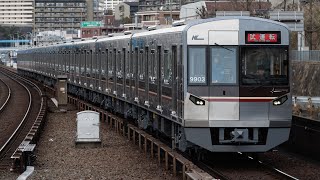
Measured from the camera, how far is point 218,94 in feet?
44.7

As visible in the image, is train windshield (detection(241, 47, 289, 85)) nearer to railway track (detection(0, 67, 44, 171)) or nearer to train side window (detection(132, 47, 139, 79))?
railway track (detection(0, 67, 44, 171))

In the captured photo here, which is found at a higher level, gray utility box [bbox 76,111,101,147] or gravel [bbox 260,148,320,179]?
gray utility box [bbox 76,111,101,147]

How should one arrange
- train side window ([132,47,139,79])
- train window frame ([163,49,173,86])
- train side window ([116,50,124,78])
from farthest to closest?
train side window ([116,50,124,78]), train side window ([132,47,139,79]), train window frame ([163,49,173,86])

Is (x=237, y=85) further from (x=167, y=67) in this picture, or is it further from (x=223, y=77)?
(x=167, y=67)

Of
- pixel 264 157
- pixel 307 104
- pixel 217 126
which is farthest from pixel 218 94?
pixel 307 104

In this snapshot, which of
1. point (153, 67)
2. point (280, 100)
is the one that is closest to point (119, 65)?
point (153, 67)

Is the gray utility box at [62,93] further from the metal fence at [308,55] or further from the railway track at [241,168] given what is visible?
the railway track at [241,168]

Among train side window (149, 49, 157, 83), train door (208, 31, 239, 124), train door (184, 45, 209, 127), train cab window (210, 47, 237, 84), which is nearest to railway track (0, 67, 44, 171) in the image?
train side window (149, 49, 157, 83)

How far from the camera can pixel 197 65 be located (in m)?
13.7

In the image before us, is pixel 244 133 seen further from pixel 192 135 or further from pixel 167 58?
pixel 167 58

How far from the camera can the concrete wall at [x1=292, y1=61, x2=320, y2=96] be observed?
38.2 meters

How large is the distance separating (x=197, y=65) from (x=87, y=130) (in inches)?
233

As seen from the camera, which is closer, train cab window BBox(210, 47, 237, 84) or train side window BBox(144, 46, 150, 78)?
train cab window BBox(210, 47, 237, 84)

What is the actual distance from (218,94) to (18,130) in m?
11.5
